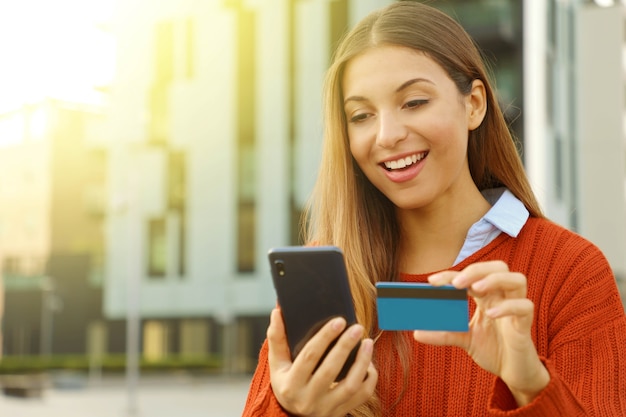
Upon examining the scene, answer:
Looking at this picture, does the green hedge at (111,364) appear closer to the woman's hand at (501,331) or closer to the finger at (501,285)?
the woman's hand at (501,331)

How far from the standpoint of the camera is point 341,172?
2793 mm

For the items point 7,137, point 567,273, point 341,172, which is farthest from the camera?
point 7,137

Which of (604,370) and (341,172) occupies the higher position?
(341,172)

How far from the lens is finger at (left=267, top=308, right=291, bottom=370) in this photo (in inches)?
86.1

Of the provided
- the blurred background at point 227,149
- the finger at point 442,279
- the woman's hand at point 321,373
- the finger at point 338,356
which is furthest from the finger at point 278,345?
the blurred background at point 227,149

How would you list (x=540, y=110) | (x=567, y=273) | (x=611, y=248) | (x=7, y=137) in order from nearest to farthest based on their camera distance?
(x=567, y=273) → (x=540, y=110) → (x=611, y=248) → (x=7, y=137)

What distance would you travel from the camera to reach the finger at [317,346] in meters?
2.09

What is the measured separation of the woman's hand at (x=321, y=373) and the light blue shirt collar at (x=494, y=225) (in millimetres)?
614

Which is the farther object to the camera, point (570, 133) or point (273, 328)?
point (570, 133)

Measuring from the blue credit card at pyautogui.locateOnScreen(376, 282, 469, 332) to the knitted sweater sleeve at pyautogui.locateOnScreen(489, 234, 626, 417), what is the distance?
7.9 inches

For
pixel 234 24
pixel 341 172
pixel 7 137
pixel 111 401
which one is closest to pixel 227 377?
pixel 111 401

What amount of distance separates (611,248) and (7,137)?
46.1 meters

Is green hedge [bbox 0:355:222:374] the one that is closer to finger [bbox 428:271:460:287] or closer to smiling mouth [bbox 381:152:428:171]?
smiling mouth [bbox 381:152:428:171]

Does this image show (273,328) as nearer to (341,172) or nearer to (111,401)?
(341,172)
